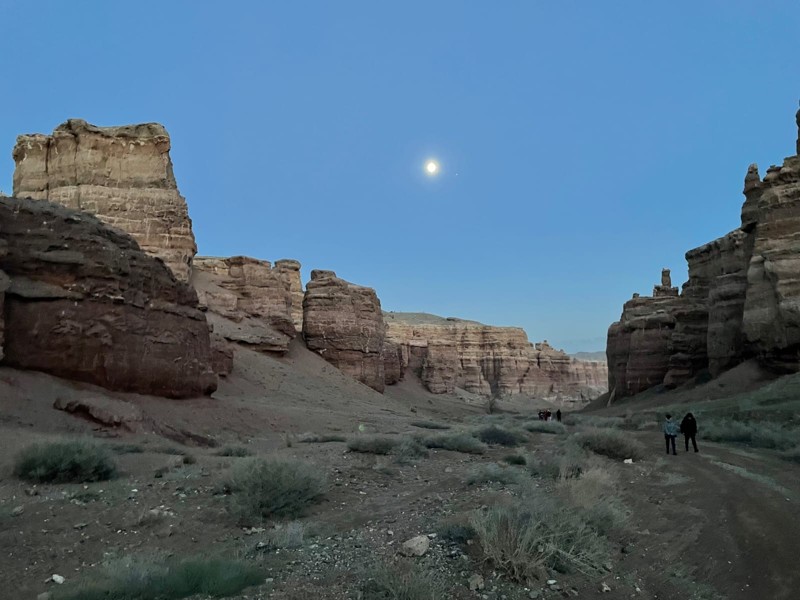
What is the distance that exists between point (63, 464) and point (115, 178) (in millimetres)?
30970

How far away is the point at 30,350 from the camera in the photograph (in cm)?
1331

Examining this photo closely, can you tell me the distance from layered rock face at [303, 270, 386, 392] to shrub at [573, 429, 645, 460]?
30278 mm

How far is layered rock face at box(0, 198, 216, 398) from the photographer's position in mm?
13430

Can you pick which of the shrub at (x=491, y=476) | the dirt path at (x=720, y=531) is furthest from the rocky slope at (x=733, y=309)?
the shrub at (x=491, y=476)

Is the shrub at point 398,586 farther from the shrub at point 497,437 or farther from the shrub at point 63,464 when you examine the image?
the shrub at point 497,437

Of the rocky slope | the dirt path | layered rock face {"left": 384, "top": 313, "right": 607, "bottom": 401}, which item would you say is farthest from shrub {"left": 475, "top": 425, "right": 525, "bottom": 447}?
layered rock face {"left": 384, "top": 313, "right": 607, "bottom": 401}

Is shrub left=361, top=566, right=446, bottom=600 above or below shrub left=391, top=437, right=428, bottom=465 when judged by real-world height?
below

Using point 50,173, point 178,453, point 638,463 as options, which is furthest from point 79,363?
point 50,173

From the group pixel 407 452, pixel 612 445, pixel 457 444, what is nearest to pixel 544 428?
pixel 612 445

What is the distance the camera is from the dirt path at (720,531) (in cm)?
491

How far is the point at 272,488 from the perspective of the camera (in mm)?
6961

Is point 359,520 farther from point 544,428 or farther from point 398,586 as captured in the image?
point 544,428

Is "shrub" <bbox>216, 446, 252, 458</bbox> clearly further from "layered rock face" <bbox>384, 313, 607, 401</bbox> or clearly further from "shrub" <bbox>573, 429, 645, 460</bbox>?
"layered rock face" <bbox>384, 313, 607, 401</bbox>

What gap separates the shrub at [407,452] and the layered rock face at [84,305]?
835cm
